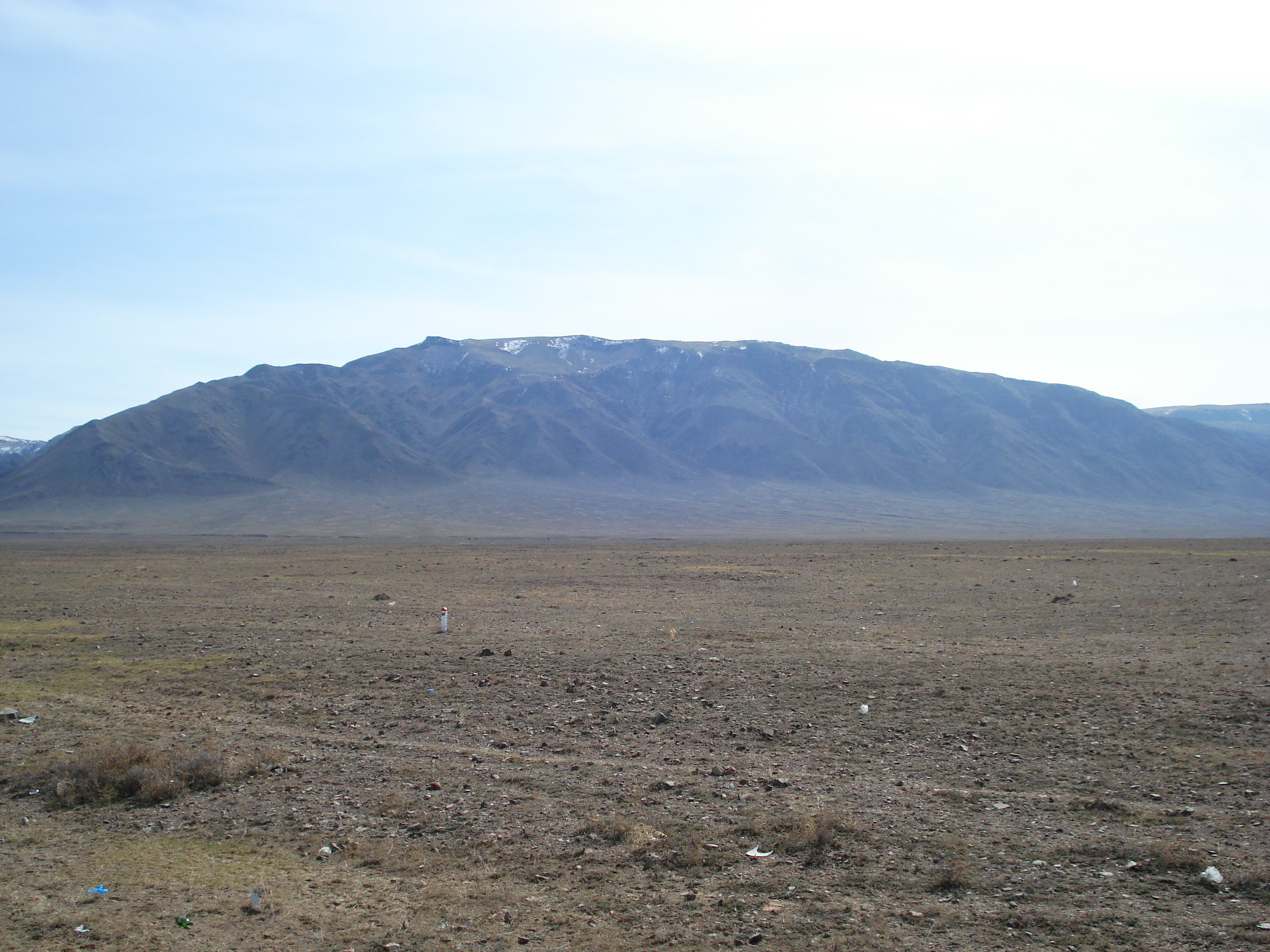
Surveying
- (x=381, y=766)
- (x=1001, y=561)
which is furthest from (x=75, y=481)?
(x=381, y=766)

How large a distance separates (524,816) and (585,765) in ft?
5.45

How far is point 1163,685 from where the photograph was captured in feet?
42.7

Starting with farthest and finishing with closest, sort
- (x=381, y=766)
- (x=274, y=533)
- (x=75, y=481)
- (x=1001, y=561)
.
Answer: (x=75, y=481) → (x=274, y=533) → (x=1001, y=561) → (x=381, y=766)

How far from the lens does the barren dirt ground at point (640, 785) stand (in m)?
6.18

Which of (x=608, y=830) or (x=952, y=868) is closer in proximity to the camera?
(x=952, y=868)

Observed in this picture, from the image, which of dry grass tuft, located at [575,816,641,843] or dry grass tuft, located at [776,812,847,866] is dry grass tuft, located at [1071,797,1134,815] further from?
dry grass tuft, located at [575,816,641,843]

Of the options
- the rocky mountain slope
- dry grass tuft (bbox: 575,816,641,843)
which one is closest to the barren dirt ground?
dry grass tuft (bbox: 575,816,641,843)

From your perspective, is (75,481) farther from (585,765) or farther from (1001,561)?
(585,765)

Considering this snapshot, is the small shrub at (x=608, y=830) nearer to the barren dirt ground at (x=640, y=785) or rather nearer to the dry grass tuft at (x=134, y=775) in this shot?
the barren dirt ground at (x=640, y=785)

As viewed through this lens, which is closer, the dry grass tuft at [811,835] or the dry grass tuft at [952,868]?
the dry grass tuft at [952,868]

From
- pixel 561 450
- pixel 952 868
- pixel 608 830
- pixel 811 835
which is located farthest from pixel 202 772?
pixel 561 450

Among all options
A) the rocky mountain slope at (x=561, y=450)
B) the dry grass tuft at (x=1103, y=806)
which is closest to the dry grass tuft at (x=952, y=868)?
the dry grass tuft at (x=1103, y=806)

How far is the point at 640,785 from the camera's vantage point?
9.01 m

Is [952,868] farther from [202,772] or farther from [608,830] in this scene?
[202,772]
